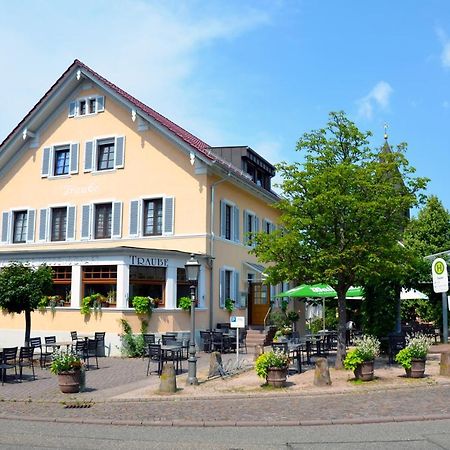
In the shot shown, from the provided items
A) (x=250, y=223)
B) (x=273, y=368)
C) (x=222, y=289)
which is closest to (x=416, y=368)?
(x=273, y=368)

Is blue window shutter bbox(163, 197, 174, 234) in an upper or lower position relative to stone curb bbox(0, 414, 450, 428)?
upper

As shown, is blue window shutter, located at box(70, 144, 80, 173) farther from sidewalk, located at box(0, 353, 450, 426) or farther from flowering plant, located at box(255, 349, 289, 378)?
flowering plant, located at box(255, 349, 289, 378)

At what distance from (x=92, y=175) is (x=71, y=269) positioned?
5.39 metres

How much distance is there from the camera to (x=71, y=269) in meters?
22.3

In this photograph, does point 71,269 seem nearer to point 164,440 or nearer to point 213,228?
point 213,228

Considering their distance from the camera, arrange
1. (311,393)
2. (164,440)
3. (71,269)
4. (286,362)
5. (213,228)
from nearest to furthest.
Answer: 1. (164,440)
2. (311,393)
3. (286,362)
4. (71,269)
5. (213,228)

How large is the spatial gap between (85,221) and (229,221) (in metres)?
6.57

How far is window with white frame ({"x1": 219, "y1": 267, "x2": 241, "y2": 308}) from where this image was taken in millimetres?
24734

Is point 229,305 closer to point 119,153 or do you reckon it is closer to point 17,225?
point 119,153

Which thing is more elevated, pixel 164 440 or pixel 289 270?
pixel 289 270

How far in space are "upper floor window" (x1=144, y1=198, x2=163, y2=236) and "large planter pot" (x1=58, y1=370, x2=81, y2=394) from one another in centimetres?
1175

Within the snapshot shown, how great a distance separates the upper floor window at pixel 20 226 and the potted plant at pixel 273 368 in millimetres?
17573

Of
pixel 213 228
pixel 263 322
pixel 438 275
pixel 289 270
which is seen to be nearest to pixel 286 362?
pixel 289 270

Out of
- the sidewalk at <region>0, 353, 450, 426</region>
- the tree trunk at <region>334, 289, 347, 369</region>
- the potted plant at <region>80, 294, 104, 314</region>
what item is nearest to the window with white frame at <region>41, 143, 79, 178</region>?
the potted plant at <region>80, 294, 104, 314</region>
